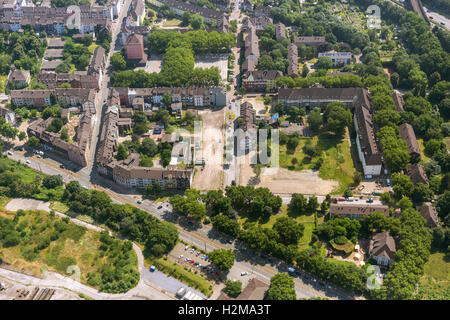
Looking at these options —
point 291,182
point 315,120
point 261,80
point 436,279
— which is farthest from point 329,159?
point 436,279

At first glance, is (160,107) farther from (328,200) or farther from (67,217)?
(328,200)

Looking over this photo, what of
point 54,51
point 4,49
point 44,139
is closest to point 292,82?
point 44,139

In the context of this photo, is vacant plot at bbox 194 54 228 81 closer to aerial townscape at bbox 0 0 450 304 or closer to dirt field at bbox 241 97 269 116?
aerial townscape at bbox 0 0 450 304

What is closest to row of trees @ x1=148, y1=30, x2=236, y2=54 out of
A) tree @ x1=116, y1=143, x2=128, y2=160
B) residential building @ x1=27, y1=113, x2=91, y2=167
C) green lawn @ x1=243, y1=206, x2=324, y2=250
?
residential building @ x1=27, y1=113, x2=91, y2=167

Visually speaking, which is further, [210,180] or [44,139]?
[44,139]

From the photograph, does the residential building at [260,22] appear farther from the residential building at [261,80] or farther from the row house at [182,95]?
the row house at [182,95]
